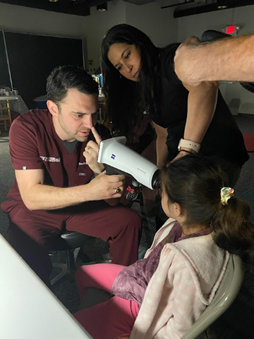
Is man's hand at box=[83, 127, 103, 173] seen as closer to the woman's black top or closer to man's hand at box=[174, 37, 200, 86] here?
the woman's black top

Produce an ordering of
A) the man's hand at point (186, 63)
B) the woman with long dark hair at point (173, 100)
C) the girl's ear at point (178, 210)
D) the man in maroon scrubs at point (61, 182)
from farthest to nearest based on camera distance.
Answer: the man in maroon scrubs at point (61, 182) → the woman with long dark hair at point (173, 100) → the girl's ear at point (178, 210) → the man's hand at point (186, 63)

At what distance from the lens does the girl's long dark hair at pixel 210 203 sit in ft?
2.67

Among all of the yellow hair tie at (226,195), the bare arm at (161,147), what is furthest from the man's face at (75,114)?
the yellow hair tie at (226,195)

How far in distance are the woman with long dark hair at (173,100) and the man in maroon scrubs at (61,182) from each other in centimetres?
20

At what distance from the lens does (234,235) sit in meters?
0.81

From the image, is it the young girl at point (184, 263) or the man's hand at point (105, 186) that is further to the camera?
the man's hand at point (105, 186)

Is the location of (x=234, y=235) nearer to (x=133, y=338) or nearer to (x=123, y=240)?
(x=133, y=338)

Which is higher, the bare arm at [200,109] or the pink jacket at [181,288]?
the bare arm at [200,109]

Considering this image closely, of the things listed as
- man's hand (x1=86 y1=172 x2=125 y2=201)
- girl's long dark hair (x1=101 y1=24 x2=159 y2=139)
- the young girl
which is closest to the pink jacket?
the young girl

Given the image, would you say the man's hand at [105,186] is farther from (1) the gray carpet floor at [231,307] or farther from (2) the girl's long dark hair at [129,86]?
(1) the gray carpet floor at [231,307]

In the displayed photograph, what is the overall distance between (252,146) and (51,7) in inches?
237

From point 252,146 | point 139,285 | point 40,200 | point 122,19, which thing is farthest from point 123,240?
point 122,19

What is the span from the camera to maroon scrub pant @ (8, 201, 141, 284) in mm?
1216

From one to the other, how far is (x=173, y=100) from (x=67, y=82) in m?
0.49
